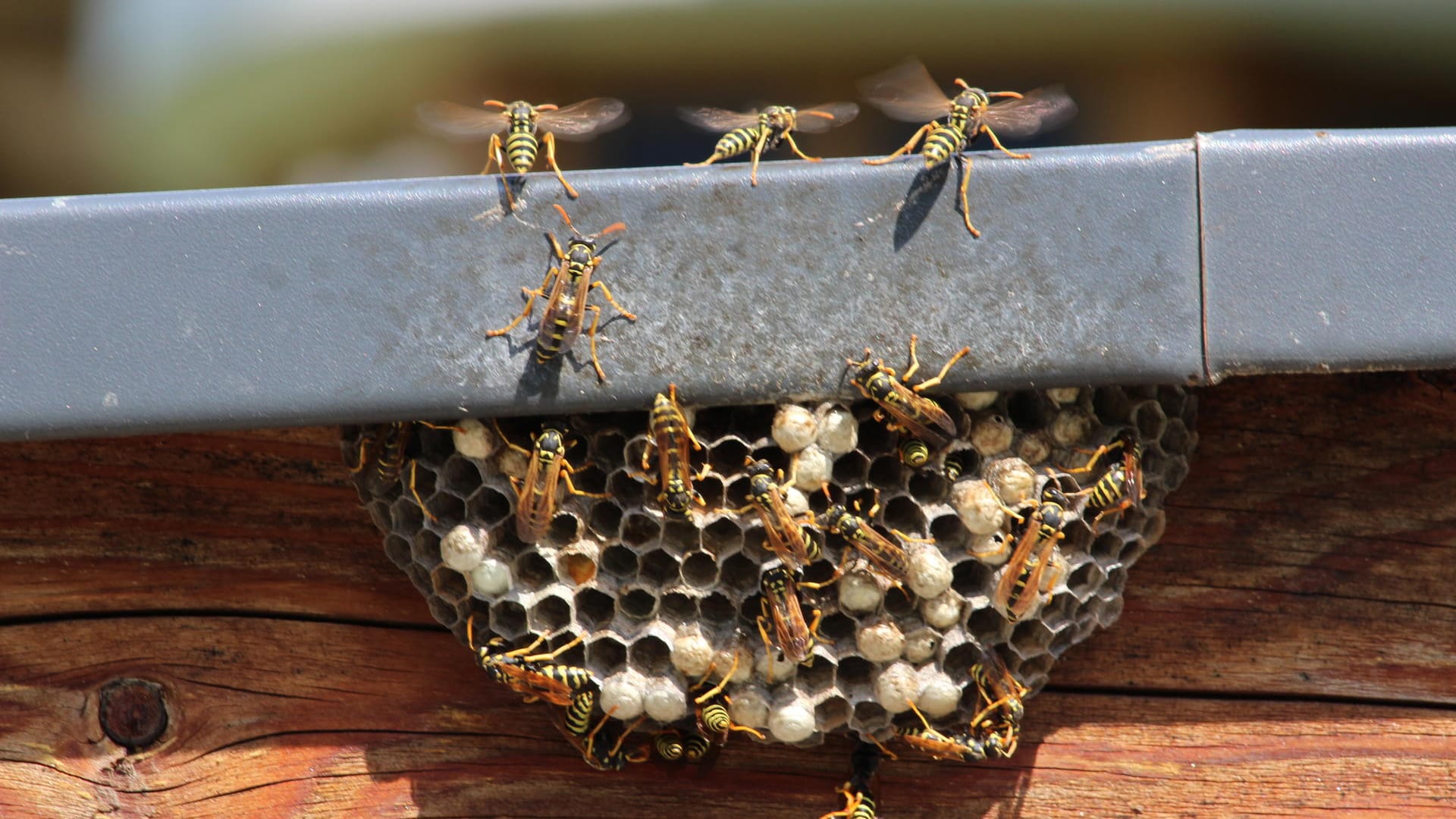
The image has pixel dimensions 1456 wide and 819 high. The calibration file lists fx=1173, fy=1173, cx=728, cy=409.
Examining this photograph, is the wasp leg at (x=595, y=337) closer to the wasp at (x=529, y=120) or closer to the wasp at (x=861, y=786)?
the wasp at (x=529, y=120)

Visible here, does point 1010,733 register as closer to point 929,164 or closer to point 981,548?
point 981,548

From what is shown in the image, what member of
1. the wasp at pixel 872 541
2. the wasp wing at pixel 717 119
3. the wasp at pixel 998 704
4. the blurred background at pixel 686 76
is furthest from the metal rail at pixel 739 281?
the blurred background at pixel 686 76

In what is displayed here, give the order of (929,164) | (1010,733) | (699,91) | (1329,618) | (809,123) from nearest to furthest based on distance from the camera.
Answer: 1. (929,164)
2. (1010,733)
3. (1329,618)
4. (809,123)
5. (699,91)

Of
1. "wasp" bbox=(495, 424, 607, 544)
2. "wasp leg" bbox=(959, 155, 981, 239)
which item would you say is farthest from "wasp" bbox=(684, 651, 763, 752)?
"wasp leg" bbox=(959, 155, 981, 239)

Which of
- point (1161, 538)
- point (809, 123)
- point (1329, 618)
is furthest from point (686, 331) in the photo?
point (1329, 618)

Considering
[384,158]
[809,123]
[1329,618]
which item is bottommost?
[1329,618]

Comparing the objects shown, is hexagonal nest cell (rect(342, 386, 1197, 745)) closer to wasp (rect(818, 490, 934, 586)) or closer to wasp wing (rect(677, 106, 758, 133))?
wasp (rect(818, 490, 934, 586))
